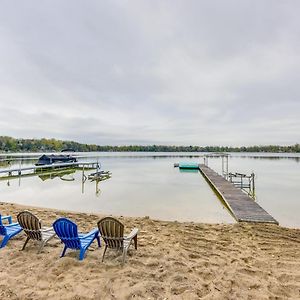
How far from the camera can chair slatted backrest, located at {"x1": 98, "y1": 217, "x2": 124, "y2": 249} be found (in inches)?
142

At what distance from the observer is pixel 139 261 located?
12.3 ft

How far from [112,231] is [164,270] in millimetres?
1001

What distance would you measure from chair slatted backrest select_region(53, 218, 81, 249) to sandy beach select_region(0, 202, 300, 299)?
0.29m

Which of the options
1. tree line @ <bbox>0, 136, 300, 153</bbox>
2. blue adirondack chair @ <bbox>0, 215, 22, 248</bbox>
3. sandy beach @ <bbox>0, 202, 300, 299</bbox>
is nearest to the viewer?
sandy beach @ <bbox>0, 202, 300, 299</bbox>

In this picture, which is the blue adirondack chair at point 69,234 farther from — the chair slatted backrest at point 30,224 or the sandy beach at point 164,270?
the chair slatted backrest at point 30,224

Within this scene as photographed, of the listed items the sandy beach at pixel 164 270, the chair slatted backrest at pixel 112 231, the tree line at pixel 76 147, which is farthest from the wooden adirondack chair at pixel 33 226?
the tree line at pixel 76 147

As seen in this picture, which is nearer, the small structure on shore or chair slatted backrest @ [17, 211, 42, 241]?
chair slatted backrest @ [17, 211, 42, 241]

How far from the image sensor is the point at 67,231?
12.1 ft

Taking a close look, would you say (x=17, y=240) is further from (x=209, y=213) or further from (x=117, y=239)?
(x=209, y=213)

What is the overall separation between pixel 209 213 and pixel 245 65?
11918mm

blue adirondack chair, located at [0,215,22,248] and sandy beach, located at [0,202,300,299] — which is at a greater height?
blue adirondack chair, located at [0,215,22,248]

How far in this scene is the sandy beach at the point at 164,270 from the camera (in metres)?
2.89

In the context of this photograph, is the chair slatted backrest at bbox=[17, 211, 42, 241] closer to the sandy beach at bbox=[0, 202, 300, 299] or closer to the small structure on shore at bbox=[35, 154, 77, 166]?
the sandy beach at bbox=[0, 202, 300, 299]

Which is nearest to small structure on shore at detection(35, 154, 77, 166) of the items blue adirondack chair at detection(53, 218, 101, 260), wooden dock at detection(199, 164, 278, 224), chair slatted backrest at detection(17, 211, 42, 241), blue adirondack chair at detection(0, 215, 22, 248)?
wooden dock at detection(199, 164, 278, 224)
